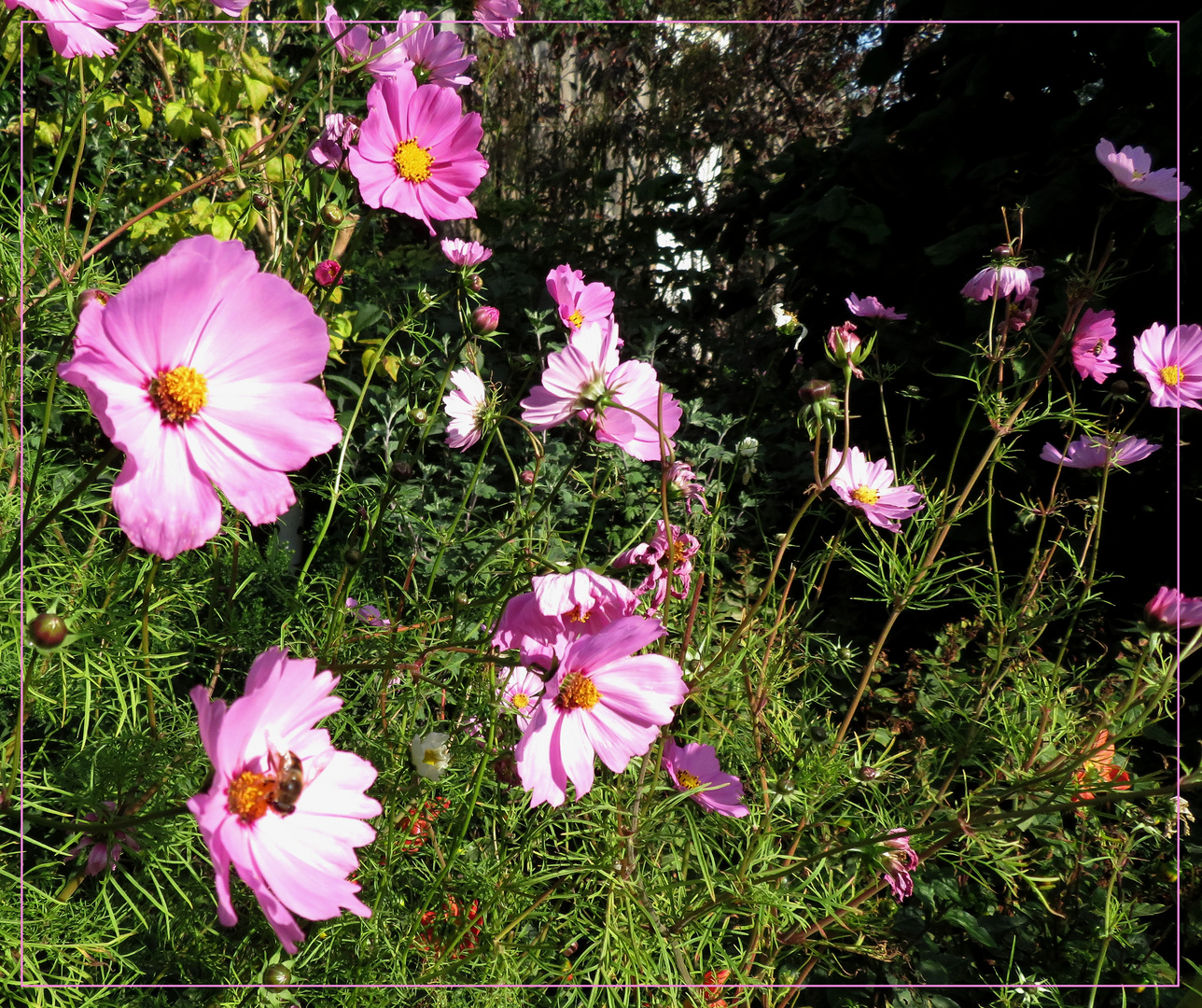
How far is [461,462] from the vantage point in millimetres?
1873

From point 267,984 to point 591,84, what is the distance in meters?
3.24

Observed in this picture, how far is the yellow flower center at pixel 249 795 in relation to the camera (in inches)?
18.1

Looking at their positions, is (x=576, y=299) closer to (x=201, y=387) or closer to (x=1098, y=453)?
(x=201, y=387)

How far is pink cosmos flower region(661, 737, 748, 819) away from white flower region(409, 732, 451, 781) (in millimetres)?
224

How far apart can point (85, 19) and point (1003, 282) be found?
94cm

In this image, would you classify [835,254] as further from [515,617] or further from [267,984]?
[267,984]

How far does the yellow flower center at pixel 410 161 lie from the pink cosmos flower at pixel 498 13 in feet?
0.56

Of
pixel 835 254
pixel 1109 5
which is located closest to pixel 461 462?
pixel 835 254

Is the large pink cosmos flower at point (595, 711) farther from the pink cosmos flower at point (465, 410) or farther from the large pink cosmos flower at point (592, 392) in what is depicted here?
the pink cosmos flower at point (465, 410)

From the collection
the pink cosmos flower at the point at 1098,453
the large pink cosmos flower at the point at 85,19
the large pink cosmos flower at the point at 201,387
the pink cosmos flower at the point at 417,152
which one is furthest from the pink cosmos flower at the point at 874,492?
the large pink cosmos flower at the point at 85,19

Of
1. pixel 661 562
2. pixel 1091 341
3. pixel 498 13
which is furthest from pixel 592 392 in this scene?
pixel 1091 341

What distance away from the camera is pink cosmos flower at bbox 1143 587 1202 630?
784 mm

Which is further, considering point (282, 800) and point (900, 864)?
point (900, 864)

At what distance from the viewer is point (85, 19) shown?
0.60 m
